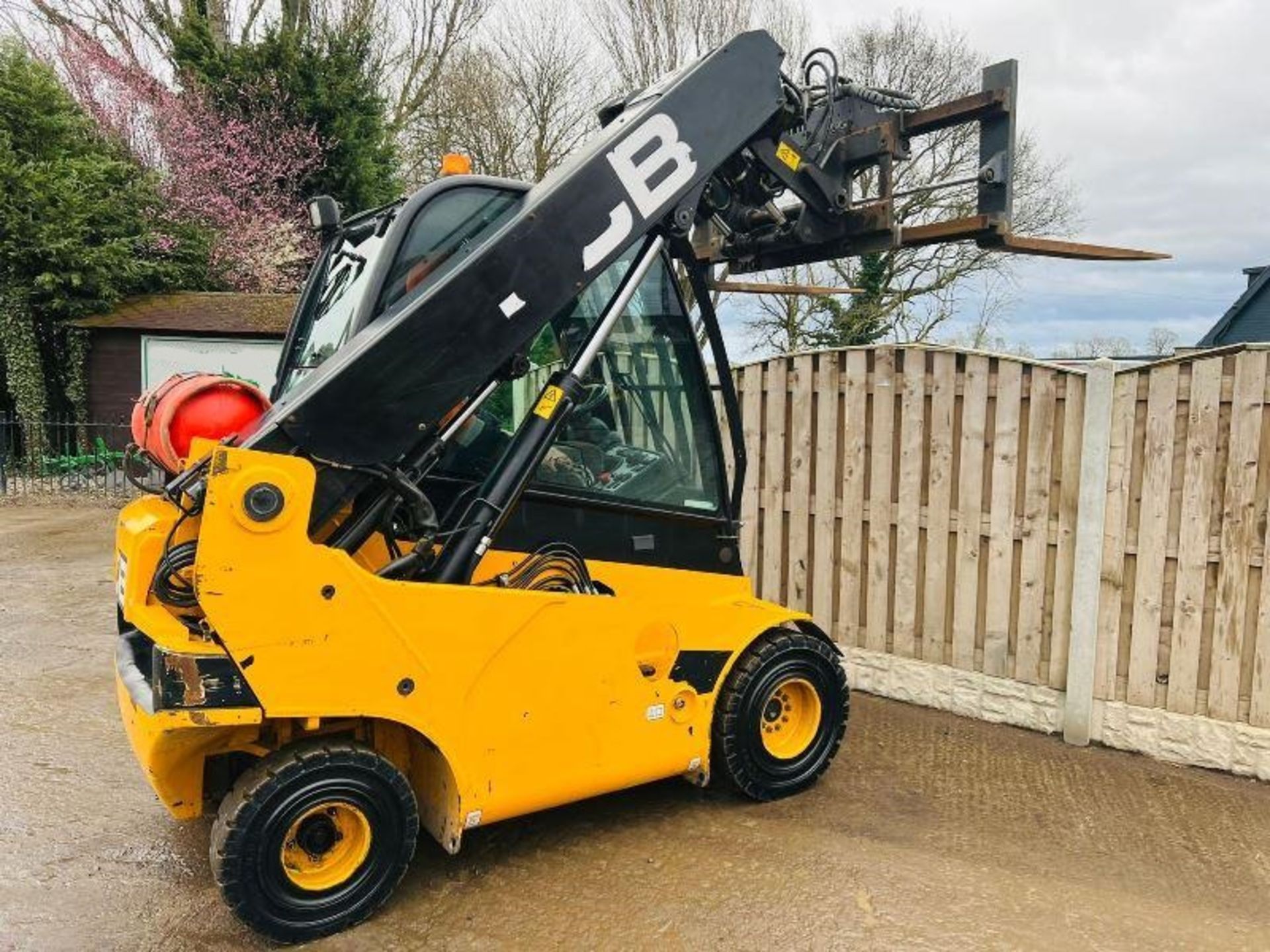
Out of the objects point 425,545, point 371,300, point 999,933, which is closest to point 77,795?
point 425,545

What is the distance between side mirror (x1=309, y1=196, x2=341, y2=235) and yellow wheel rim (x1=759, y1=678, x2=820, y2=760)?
2.78 metres

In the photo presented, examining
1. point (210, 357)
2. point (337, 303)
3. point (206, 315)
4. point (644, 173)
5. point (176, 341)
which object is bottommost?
point (337, 303)

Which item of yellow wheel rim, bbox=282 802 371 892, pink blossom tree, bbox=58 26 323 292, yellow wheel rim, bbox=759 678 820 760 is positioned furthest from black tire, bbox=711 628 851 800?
pink blossom tree, bbox=58 26 323 292

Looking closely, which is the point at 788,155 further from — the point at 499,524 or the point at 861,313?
the point at 861,313

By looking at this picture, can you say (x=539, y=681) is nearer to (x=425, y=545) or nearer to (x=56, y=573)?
(x=425, y=545)

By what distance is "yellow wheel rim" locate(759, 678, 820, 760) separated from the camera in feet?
13.0

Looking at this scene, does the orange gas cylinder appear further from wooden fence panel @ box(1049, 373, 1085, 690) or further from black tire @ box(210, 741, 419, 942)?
wooden fence panel @ box(1049, 373, 1085, 690)

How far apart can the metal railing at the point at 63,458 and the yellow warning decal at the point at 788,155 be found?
1204 cm

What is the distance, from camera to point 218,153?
709 inches

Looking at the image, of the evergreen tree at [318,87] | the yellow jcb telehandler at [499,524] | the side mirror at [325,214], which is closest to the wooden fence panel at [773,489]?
the yellow jcb telehandler at [499,524]

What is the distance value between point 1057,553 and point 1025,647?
54cm

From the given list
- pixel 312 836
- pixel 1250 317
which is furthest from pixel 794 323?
pixel 312 836

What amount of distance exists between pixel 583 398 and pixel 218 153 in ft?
58.1

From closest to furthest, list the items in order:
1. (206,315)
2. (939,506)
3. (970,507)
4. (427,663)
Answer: (427,663)
(970,507)
(939,506)
(206,315)
